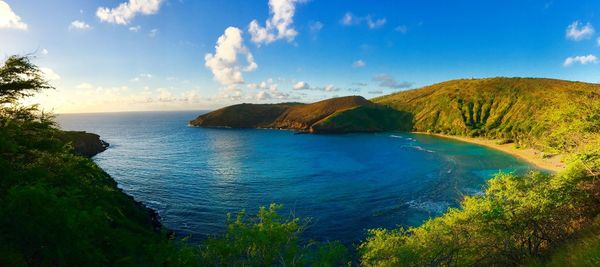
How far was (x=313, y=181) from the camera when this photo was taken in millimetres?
80812

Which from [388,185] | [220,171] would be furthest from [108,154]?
[388,185]

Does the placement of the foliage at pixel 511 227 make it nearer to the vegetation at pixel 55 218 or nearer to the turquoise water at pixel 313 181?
the vegetation at pixel 55 218

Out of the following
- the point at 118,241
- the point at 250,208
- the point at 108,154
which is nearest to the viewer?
the point at 118,241

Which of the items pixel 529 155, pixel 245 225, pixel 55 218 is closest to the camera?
pixel 55 218

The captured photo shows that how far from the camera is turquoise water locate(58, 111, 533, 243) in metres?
55.7

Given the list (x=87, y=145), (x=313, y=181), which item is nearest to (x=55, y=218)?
(x=313, y=181)

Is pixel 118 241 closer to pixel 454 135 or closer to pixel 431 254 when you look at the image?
pixel 431 254

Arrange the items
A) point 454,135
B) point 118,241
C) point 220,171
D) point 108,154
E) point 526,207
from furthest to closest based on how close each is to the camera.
→ point 454,135
point 108,154
point 220,171
point 526,207
point 118,241

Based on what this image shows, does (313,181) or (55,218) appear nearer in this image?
(55,218)

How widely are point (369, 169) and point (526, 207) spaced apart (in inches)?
2835

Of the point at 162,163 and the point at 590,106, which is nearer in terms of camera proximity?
the point at 590,106

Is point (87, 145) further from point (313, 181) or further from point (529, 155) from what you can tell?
point (529, 155)

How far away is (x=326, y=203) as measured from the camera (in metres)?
63.0

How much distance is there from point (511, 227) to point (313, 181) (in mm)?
59327
